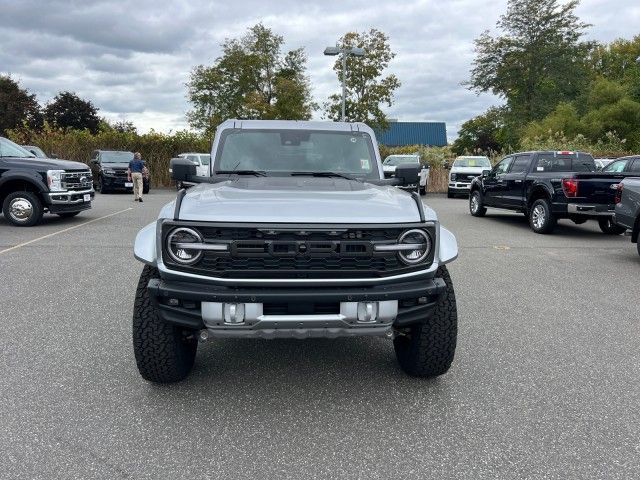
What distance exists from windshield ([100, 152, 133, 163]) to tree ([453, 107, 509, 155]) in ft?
134

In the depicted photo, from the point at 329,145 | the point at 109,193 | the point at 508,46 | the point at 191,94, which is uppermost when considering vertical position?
the point at 508,46

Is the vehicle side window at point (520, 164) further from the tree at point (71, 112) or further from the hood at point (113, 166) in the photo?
the tree at point (71, 112)

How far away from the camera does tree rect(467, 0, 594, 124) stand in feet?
166

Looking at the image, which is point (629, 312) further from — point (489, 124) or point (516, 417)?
point (489, 124)

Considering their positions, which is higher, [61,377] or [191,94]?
[191,94]

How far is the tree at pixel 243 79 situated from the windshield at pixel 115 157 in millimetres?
17469

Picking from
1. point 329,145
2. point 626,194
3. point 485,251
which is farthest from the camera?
point 485,251

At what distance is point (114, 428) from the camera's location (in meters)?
3.22

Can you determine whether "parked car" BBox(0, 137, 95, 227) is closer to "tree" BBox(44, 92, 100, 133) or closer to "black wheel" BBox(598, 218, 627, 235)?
"black wheel" BBox(598, 218, 627, 235)

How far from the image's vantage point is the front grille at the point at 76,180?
12.2 metres

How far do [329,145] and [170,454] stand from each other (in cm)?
308

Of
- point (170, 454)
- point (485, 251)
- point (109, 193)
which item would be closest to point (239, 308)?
point (170, 454)

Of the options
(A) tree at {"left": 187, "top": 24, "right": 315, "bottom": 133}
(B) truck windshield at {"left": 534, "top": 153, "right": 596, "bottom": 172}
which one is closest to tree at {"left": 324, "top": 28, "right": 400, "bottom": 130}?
(A) tree at {"left": 187, "top": 24, "right": 315, "bottom": 133}

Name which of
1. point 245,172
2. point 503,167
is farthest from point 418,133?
point 245,172
